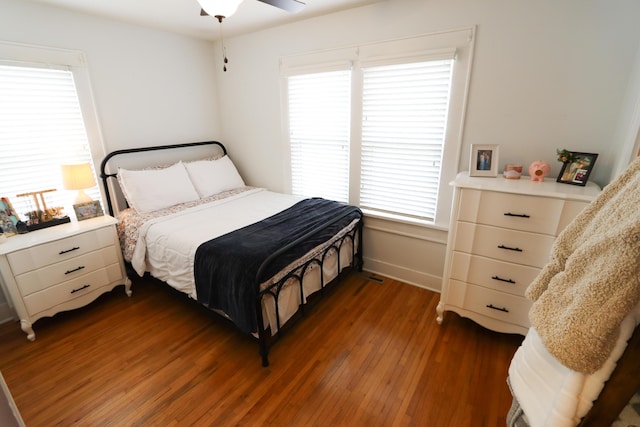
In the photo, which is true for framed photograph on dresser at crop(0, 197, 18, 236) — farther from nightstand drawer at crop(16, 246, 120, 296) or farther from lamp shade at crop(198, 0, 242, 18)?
lamp shade at crop(198, 0, 242, 18)

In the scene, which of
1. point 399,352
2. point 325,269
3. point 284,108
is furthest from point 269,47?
point 399,352

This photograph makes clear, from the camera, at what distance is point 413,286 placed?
276 centimetres

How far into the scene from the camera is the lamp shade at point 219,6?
152 cm

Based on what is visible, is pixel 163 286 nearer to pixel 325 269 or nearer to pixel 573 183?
pixel 325 269

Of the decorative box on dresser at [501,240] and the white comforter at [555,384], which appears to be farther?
the decorative box on dresser at [501,240]

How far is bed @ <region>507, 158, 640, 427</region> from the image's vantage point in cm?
59

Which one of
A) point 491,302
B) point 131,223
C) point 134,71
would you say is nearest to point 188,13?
point 134,71

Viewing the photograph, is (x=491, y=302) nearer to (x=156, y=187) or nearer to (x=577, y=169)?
(x=577, y=169)

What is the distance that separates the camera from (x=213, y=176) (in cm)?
329

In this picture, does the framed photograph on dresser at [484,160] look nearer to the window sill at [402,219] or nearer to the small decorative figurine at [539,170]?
the small decorative figurine at [539,170]

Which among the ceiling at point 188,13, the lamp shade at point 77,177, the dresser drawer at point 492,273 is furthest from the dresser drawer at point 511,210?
the lamp shade at point 77,177

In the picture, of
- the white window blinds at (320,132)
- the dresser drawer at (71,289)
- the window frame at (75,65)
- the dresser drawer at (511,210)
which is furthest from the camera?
the white window blinds at (320,132)

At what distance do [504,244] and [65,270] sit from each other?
10.1 ft

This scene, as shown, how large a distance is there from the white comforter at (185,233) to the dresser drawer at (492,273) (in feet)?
5.15
